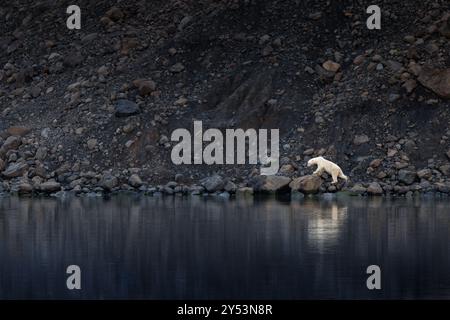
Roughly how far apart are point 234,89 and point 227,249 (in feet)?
56.4

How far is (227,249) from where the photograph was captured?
58.6 ft

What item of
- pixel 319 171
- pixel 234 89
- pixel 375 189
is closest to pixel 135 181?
pixel 319 171

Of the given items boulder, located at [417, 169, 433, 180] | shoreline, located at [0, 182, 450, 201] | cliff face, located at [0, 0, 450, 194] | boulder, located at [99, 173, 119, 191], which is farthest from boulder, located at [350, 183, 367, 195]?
boulder, located at [99, 173, 119, 191]

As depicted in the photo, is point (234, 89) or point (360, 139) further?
point (234, 89)

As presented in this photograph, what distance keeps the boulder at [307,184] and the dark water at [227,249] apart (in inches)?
113

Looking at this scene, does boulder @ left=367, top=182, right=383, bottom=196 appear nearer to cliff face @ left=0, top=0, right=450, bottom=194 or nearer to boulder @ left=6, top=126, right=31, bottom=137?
cliff face @ left=0, top=0, right=450, bottom=194

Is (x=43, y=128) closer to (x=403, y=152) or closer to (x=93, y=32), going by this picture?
(x=93, y=32)

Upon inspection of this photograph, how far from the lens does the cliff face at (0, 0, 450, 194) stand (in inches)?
1237

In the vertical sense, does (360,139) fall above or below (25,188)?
above

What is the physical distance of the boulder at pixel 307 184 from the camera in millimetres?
28781

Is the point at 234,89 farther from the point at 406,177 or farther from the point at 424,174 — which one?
the point at 424,174

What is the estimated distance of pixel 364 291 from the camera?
14016 mm

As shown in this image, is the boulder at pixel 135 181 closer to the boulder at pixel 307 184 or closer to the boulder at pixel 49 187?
the boulder at pixel 49 187

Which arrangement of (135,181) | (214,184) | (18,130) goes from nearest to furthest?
(214,184), (135,181), (18,130)
